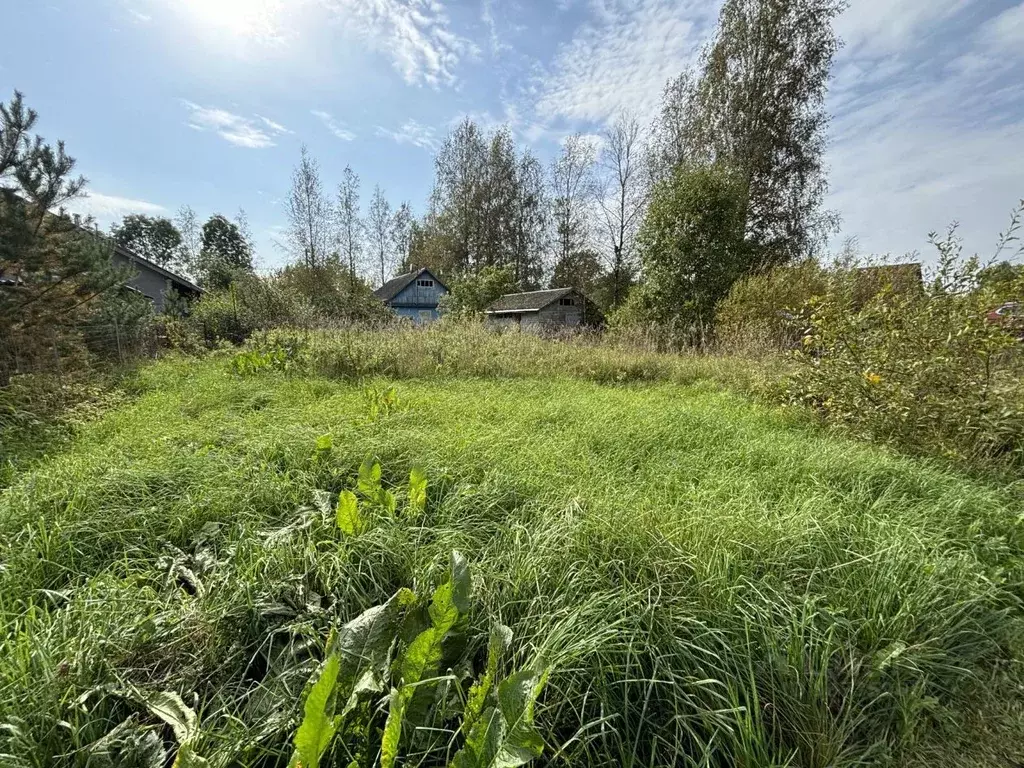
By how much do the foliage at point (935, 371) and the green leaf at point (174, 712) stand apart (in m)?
4.56

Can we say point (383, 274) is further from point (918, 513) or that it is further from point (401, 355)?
point (918, 513)

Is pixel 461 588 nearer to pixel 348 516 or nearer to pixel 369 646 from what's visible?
pixel 369 646

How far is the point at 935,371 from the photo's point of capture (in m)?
3.15

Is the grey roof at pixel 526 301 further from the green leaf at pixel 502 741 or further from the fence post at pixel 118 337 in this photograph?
the green leaf at pixel 502 741

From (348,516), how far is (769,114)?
19.1 meters

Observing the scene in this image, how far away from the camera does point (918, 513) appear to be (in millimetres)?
2215

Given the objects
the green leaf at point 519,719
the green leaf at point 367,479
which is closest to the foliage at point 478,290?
the green leaf at point 367,479

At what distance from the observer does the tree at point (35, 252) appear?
4.66 m

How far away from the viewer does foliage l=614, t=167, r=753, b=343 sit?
37.6 feet

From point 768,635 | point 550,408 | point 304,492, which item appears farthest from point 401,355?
point 768,635

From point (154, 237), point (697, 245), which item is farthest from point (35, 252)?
point (154, 237)

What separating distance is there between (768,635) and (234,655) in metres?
1.85

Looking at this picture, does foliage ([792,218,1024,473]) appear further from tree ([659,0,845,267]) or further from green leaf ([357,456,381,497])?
tree ([659,0,845,267])

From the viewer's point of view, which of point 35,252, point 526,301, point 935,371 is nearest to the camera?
point 935,371
